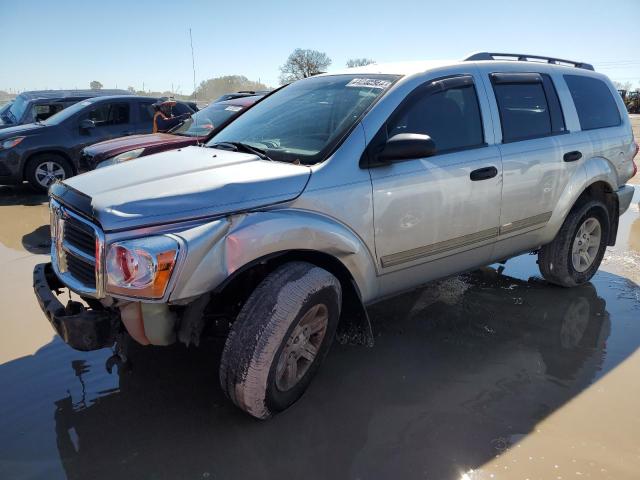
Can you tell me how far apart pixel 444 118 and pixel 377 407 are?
6.18ft

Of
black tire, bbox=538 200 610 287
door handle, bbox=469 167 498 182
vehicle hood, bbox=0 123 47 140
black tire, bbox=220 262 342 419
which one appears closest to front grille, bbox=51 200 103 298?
black tire, bbox=220 262 342 419

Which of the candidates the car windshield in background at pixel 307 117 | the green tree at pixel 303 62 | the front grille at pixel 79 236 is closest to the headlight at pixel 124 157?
the car windshield in background at pixel 307 117

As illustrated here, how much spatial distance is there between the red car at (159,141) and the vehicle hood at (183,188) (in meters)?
2.88

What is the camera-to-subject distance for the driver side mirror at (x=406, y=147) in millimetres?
2764

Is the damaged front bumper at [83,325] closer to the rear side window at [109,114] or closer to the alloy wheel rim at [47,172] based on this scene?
the alloy wheel rim at [47,172]

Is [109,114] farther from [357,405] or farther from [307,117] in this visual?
[357,405]

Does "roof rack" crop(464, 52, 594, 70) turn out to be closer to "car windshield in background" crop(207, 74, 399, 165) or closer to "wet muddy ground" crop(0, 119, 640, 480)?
"car windshield in background" crop(207, 74, 399, 165)

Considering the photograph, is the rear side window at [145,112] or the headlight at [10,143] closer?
the headlight at [10,143]

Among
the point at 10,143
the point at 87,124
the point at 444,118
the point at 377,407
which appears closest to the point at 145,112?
the point at 87,124

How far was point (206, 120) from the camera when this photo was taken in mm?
7305

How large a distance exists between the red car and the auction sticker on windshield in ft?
8.07

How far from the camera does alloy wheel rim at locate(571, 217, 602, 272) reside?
4475 millimetres

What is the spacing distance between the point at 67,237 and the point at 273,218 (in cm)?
111

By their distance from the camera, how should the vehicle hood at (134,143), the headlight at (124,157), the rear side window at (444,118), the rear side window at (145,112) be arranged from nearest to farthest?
the rear side window at (444,118), the headlight at (124,157), the vehicle hood at (134,143), the rear side window at (145,112)
